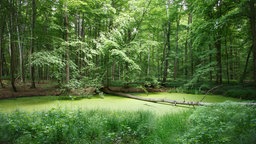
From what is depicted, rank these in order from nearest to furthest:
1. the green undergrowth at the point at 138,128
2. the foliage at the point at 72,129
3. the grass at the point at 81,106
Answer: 1. the green undergrowth at the point at 138,128
2. the foliage at the point at 72,129
3. the grass at the point at 81,106

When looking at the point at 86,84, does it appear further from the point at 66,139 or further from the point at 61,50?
the point at 66,139

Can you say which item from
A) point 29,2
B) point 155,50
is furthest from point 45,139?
point 155,50

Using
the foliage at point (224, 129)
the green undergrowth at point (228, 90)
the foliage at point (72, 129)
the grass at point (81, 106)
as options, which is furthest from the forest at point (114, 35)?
the foliage at point (224, 129)

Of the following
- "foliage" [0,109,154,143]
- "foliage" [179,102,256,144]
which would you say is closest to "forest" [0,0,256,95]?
"foliage" [0,109,154,143]

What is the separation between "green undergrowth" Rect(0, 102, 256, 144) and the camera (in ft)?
8.77

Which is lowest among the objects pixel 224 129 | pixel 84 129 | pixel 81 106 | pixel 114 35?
pixel 81 106

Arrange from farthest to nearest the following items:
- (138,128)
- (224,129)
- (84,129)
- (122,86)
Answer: (122,86) < (138,128) < (84,129) < (224,129)

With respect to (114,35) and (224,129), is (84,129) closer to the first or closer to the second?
(224,129)

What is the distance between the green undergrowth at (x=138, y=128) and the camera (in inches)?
105

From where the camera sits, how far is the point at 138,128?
3.70 metres

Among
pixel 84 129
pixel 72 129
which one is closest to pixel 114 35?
pixel 84 129

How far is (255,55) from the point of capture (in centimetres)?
732

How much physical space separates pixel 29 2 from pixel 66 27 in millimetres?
4523

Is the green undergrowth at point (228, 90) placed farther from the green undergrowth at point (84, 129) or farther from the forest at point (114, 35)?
the green undergrowth at point (84, 129)
